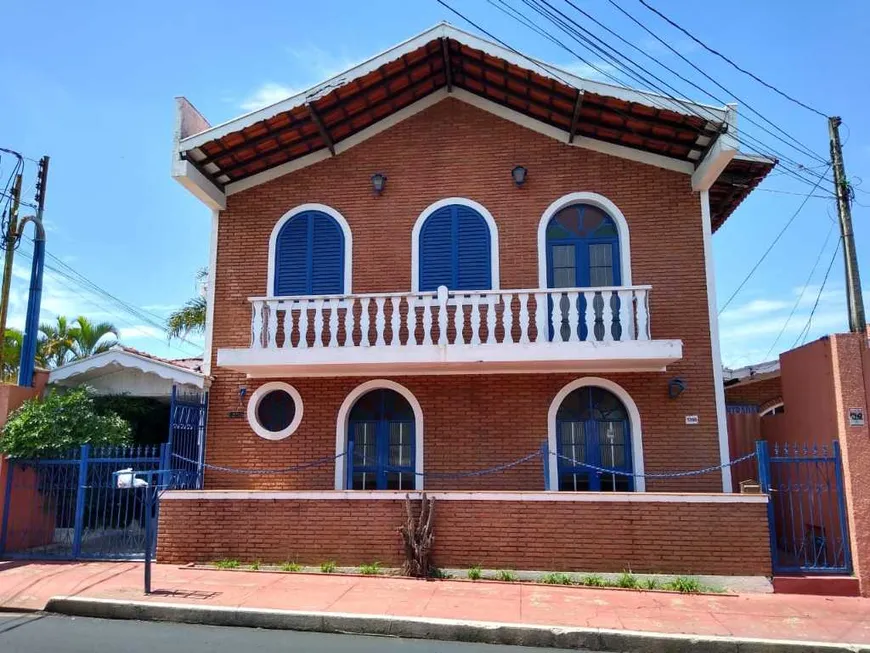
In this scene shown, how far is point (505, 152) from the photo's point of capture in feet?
37.0

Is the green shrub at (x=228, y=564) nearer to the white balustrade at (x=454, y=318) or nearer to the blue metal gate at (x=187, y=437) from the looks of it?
the blue metal gate at (x=187, y=437)

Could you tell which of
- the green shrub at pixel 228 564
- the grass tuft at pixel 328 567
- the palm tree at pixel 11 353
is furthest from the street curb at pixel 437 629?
the palm tree at pixel 11 353

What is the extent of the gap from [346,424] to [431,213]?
366 cm

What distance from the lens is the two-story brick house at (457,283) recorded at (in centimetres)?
998

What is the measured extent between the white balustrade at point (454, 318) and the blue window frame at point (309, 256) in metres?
0.53

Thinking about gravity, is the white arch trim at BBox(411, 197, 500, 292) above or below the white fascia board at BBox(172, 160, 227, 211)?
below

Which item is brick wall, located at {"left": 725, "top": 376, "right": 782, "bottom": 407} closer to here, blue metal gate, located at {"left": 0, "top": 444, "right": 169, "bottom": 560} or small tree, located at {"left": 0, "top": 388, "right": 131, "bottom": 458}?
blue metal gate, located at {"left": 0, "top": 444, "right": 169, "bottom": 560}

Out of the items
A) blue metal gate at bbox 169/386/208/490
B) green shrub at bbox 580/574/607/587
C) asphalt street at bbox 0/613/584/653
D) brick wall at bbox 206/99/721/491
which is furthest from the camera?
brick wall at bbox 206/99/721/491

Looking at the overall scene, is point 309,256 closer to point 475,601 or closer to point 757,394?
point 475,601

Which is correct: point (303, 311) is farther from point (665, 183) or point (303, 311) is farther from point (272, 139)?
point (665, 183)

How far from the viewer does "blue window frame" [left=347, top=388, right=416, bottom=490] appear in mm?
10570

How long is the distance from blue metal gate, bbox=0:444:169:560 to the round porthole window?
1518 millimetres

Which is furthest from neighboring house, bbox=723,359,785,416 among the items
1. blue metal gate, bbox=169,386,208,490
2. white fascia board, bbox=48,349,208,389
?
white fascia board, bbox=48,349,208,389

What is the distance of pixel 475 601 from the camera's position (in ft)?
24.8
